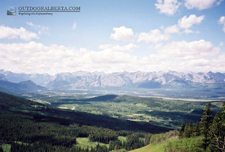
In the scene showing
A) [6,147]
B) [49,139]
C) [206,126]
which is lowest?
[49,139]

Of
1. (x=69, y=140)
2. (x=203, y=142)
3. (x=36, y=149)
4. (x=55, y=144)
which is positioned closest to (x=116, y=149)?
(x=69, y=140)

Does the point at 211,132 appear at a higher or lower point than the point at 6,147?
higher

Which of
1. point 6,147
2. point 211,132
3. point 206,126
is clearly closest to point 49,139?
point 6,147

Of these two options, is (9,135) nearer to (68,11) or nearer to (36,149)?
(36,149)

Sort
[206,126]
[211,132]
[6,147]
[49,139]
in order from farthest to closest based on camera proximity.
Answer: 1. [49,139]
2. [6,147]
3. [206,126]
4. [211,132]

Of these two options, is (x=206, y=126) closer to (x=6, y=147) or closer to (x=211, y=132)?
(x=211, y=132)

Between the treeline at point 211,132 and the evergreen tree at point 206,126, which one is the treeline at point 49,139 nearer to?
the treeline at point 211,132

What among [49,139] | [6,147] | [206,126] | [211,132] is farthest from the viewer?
[49,139]

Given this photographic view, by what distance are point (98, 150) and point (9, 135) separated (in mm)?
85840

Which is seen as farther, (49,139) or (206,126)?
(49,139)

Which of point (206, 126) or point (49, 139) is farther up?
point (206, 126)

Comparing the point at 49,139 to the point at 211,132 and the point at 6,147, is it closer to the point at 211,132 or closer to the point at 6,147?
the point at 6,147

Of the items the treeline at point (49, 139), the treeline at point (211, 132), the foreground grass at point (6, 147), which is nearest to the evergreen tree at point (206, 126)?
the treeline at point (211, 132)

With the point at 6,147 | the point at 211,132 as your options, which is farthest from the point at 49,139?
the point at 211,132
